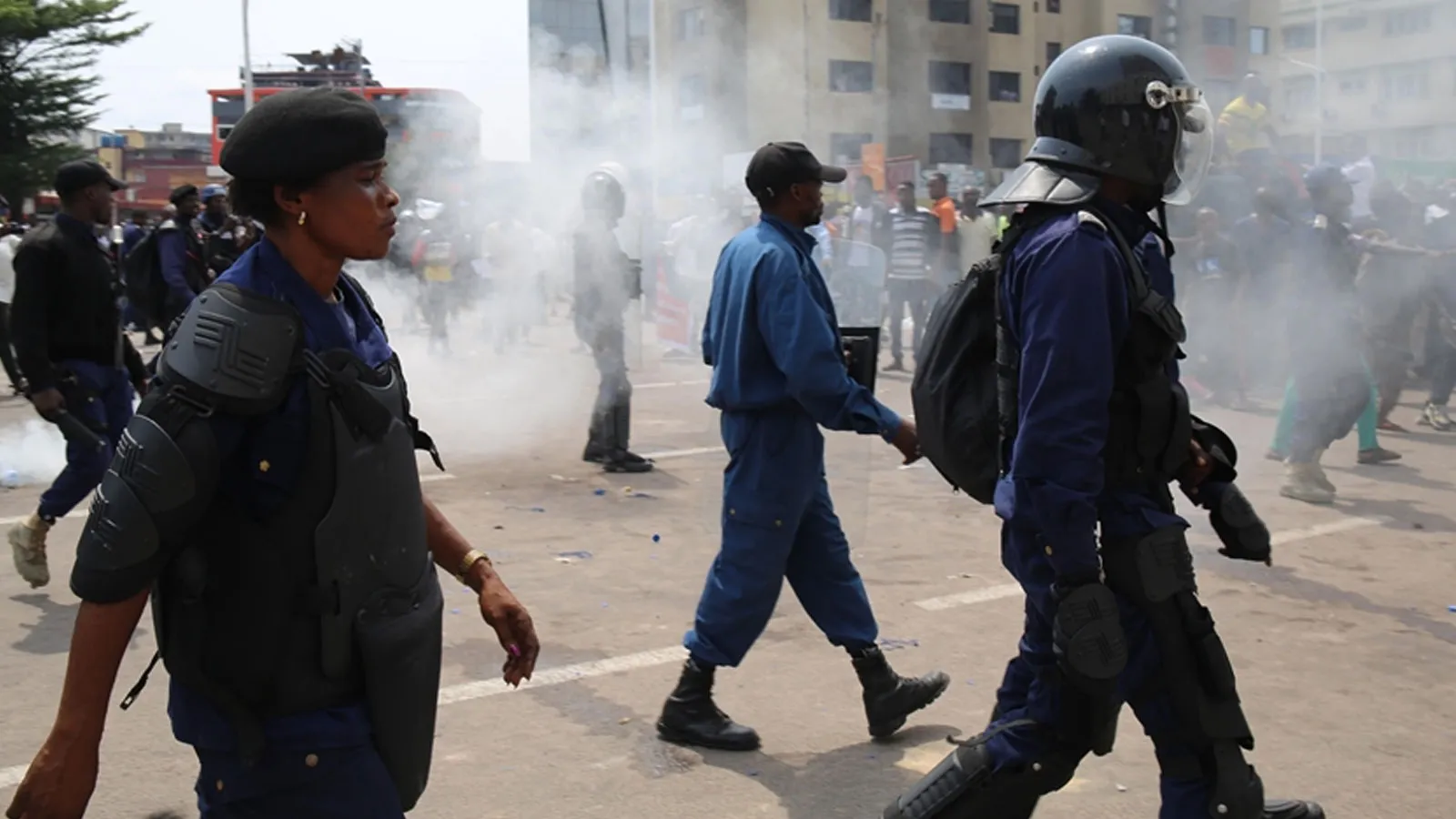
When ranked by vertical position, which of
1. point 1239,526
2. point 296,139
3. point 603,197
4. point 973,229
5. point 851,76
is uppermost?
point 851,76

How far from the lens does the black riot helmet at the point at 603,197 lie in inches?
318

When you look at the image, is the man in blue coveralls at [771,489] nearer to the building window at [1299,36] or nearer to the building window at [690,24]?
the building window at [1299,36]

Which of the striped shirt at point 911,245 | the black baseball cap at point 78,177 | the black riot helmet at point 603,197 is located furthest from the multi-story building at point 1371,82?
the black baseball cap at point 78,177

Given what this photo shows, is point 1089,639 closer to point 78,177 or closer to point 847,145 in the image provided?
point 78,177

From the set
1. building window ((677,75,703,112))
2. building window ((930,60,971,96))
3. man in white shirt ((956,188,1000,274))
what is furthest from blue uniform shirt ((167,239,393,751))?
building window ((930,60,971,96))

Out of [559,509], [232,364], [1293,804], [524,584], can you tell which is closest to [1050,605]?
[1293,804]

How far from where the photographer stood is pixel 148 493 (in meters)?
1.74

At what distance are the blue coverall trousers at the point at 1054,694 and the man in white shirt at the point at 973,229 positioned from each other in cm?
1112

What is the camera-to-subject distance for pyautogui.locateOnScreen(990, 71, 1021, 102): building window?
15.3 m

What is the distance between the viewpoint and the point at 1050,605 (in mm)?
2467

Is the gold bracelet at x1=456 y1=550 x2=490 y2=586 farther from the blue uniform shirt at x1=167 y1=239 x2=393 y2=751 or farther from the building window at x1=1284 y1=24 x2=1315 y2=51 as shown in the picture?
the building window at x1=1284 y1=24 x2=1315 y2=51

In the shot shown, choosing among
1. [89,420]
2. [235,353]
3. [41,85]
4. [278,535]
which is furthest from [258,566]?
[41,85]

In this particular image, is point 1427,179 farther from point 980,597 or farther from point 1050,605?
Answer: point 1050,605

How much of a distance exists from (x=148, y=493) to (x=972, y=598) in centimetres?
409
